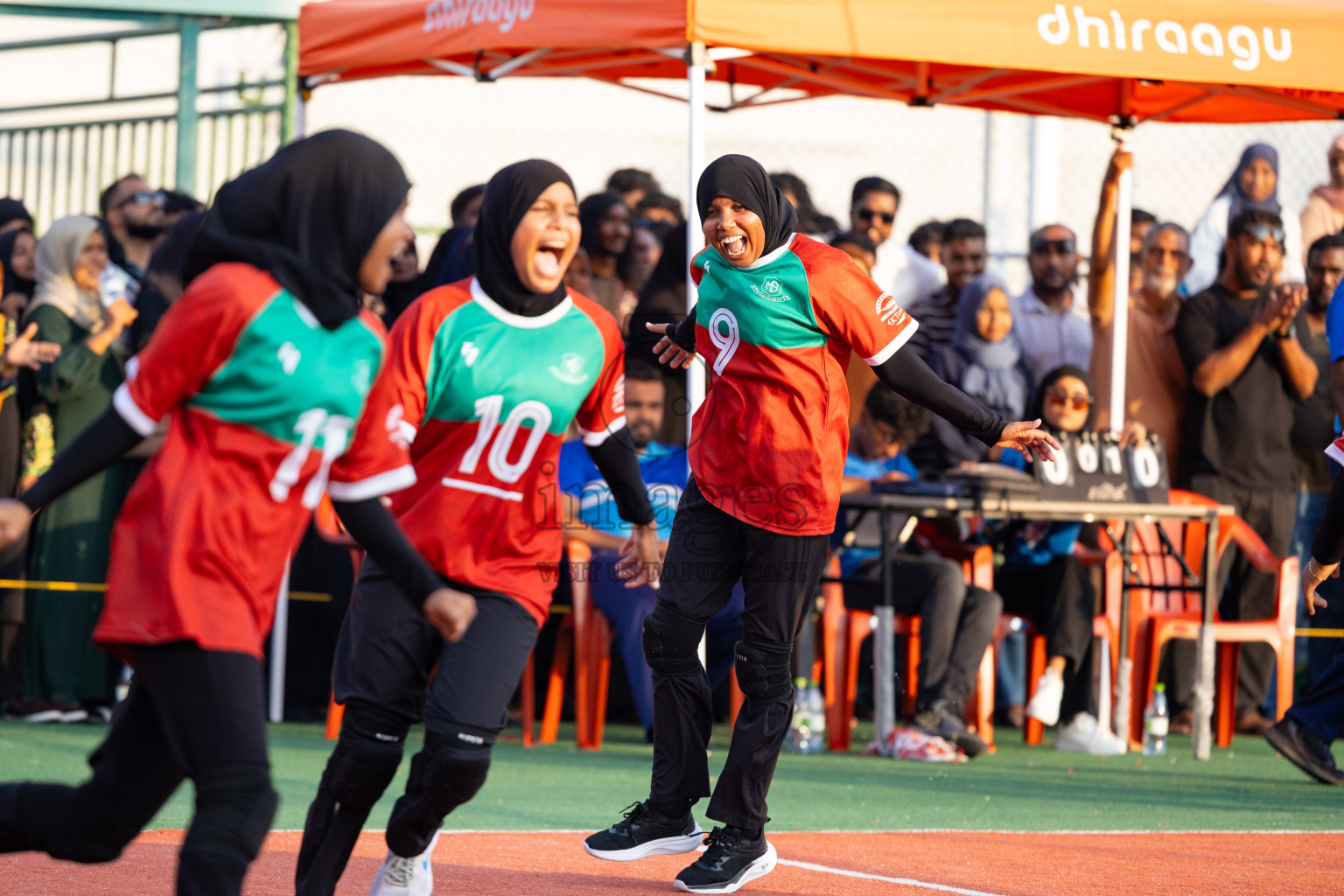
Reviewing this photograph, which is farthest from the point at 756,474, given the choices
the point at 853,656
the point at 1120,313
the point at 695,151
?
the point at 1120,313

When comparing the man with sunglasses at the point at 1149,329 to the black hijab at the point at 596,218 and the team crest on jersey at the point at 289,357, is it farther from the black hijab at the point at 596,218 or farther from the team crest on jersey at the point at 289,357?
the team crest on jersey at the point at 289,357

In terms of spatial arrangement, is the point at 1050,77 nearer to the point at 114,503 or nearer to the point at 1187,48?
the point at 1187,48

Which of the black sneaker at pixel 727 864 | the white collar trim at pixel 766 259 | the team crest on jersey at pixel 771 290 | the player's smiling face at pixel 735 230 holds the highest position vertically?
the player's smiling face at pixel 735 230

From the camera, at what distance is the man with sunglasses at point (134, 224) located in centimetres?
914

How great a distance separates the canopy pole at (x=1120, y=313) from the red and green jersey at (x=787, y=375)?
4389 mm

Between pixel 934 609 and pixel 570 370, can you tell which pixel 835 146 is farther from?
pixel 570 370

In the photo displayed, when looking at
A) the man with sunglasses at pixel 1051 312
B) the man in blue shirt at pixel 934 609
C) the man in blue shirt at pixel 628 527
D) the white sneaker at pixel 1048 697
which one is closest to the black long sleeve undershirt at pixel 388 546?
the man in blue shirt at pixel 628 527

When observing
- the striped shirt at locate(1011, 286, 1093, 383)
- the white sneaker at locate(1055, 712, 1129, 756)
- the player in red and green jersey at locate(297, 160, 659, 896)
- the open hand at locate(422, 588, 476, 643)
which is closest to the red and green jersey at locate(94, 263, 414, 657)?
the open hand at locate(422, 588, 476, 643)

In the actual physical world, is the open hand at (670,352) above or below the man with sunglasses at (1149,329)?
below

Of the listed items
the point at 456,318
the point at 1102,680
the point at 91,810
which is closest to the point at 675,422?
the point at 1102,680

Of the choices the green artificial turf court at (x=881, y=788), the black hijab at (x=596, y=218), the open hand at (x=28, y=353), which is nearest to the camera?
the green artificial turf court at (x=881, y=788)

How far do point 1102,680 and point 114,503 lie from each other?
5.17m

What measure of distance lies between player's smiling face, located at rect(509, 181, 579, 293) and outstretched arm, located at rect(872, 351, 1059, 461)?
1266 millimetres

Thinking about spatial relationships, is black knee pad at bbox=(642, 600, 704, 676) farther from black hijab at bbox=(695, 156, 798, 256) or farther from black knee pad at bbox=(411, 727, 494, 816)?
black knee pad at bbox=(411, 727, 494, 816)
